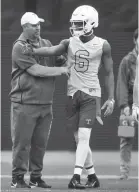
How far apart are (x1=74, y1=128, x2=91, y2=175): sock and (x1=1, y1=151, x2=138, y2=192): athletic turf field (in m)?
0.27

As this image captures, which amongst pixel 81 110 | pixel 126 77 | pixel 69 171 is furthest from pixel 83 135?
pixel 69 171

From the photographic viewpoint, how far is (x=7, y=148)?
13961 millimetres

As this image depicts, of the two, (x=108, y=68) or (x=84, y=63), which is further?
(x=108, y=68)

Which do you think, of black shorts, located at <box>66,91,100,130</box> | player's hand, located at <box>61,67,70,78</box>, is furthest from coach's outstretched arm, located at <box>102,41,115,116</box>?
player's hand, located at <box>61,67,70,78</box>

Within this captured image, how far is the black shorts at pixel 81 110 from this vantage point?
29.3 feet

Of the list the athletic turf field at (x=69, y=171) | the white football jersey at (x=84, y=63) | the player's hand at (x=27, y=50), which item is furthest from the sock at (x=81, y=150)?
the player's hand at (x=27, y=50)

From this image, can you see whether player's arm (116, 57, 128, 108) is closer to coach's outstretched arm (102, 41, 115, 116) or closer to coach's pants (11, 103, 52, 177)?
coach's outstretched arm (102, 41, 115, 116)

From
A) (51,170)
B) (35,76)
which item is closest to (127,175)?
(51,170)

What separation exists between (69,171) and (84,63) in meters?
3.09

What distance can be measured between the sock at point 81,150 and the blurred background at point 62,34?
4944 mm

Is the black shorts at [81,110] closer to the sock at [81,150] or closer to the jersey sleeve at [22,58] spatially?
the sock at [81,150]

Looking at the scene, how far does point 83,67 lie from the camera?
894cm

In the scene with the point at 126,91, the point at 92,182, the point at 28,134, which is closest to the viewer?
the point at 28,134

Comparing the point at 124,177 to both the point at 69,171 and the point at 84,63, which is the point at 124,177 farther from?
the point at 84,63
